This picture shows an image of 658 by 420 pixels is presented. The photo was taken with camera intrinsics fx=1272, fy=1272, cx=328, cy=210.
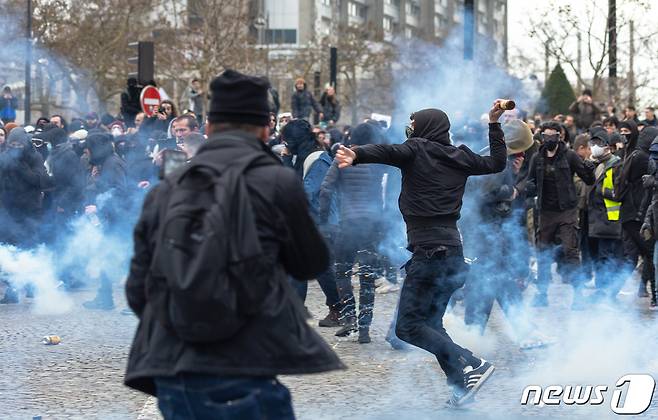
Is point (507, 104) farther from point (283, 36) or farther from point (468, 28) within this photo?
point (283, 36)

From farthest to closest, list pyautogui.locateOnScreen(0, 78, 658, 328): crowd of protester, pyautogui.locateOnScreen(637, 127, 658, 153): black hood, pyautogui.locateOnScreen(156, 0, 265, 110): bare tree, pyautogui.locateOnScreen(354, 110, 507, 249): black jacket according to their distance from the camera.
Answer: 1. pyautogui.locateOnScreen(156, 0, 265, 110): bare tree
2. pyautogui.locateOnScreen(637, 127, 658, 153): black hood
3. pyautogui.locateOnScreen(0, 78, 658, 328): crowd of protester
4. pyautogui.locateOnScreen(354, 110, 507, 249): black jacket

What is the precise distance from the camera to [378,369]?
866 cm

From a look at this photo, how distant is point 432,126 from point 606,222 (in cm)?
557

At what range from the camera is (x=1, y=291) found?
Result: 46.0ft

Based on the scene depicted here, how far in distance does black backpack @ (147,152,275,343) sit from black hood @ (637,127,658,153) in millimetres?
9242

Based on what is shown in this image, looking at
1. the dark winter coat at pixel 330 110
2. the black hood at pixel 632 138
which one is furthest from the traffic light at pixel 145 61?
the black hood at pixel 632 138

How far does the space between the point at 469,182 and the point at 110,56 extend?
2601 cm

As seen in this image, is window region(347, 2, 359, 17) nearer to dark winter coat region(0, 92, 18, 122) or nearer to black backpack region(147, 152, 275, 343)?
dark winter coat region(0, 92, 18, 122)

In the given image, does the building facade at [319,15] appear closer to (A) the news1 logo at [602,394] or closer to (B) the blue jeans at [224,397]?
(A) the news1 logo at [602,394]

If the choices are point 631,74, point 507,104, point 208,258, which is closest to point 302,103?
point 631,74

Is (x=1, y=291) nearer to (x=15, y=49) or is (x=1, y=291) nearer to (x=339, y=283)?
(x=339, y=283)

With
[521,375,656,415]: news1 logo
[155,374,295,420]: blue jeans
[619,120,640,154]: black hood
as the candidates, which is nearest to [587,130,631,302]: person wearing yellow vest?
[619,120,640,154]: black hood

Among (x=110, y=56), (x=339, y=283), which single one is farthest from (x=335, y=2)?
(x=339, y=283)

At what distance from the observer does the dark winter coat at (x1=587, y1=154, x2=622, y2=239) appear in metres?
12.6
